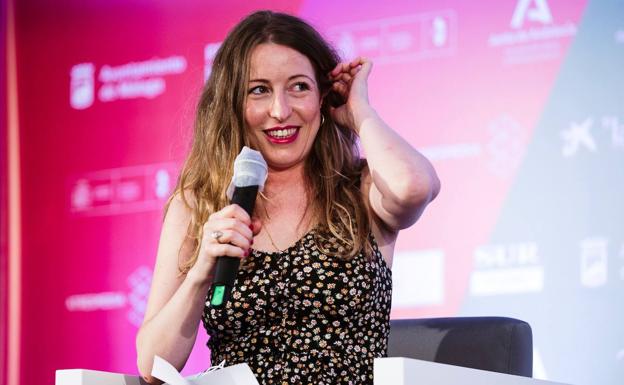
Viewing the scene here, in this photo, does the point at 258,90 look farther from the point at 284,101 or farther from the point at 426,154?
the point at 426,154

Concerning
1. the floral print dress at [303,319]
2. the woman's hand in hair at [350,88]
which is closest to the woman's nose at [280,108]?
the woman's hand in hair at [350,88]

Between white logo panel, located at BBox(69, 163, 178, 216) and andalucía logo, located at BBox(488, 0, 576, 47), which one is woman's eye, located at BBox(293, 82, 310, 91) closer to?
andalucía logo, located at BBox(488, 0, 576, 47)

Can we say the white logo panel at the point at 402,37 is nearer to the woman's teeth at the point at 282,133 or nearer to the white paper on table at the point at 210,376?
the woman's teeth at the point at 282,133

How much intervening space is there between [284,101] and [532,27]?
4.53 feet

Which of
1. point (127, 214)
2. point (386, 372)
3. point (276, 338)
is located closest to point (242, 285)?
point (276, 338)

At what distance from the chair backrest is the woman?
4.0 inches

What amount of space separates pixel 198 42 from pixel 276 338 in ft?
6.91

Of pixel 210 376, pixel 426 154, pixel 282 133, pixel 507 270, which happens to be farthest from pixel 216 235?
pixel 426 154

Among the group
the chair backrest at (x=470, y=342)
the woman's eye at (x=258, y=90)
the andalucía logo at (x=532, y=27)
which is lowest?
the chair backrest at (x=470, y=342)

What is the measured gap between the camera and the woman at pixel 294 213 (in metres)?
2.10

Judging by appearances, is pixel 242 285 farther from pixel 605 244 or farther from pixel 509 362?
pixel 605 244

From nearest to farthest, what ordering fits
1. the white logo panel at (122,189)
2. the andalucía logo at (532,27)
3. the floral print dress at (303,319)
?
the floral print dress at (303,319) → the andalucía logo at (532,27) → the white logo panel at (122,189)

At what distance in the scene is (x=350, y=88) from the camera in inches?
92.9

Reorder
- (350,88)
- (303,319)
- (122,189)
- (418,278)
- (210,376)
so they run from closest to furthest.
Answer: (210,376) < (303,319) < (350,88) < (418,278) < (122,189)
